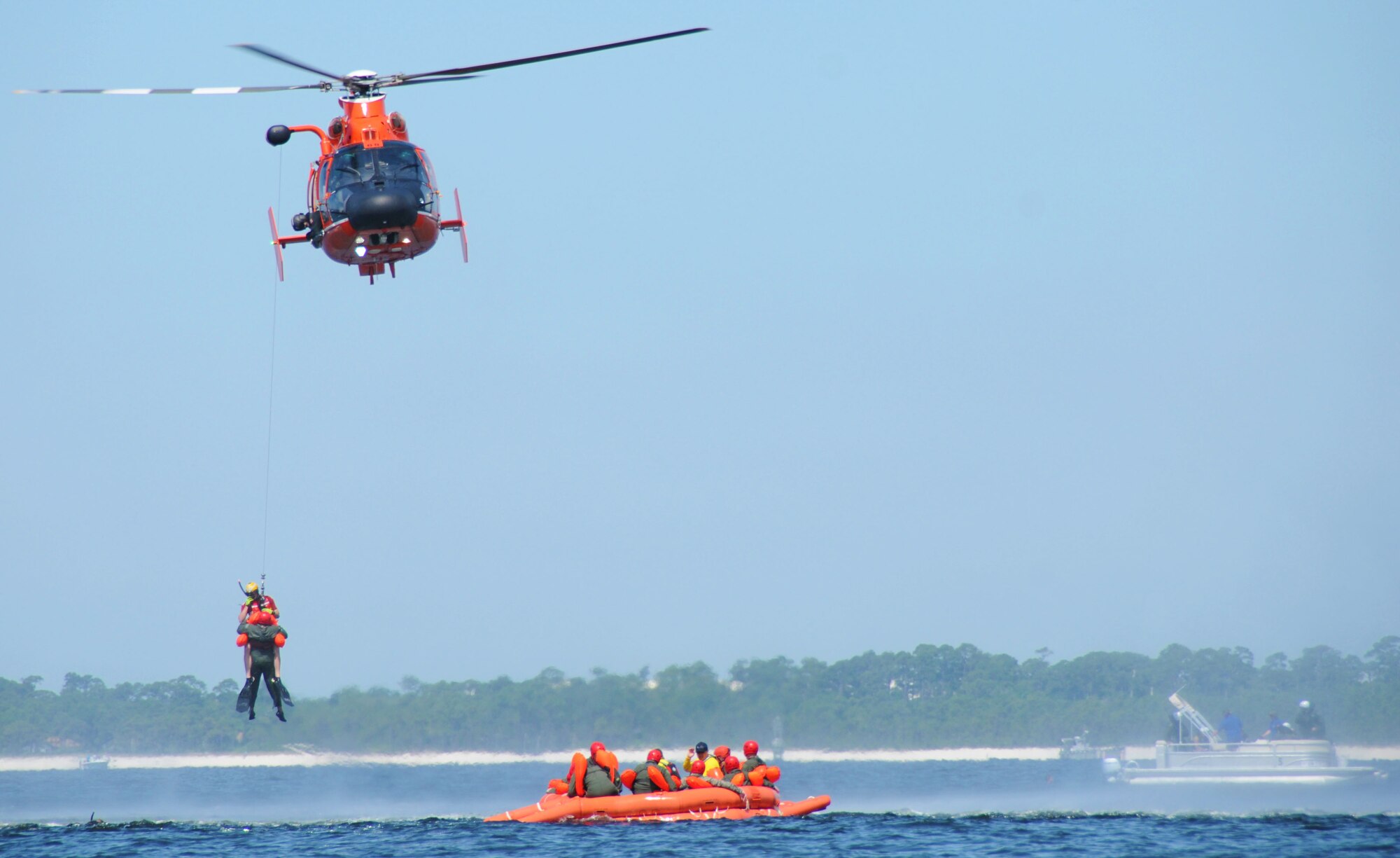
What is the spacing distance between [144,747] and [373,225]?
83.0 m

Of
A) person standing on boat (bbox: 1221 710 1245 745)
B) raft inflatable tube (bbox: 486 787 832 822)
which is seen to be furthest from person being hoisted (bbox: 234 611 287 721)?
person standing on boat (bbox: 1221 710 1245 745)

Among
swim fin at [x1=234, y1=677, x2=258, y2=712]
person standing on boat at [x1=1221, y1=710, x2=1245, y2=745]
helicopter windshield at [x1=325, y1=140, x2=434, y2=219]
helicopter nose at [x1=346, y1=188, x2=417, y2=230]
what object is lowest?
person standing on boat at [x1=1221, y1=710, x2=1245, y2=745]

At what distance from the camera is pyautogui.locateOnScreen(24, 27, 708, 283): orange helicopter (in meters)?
22.8

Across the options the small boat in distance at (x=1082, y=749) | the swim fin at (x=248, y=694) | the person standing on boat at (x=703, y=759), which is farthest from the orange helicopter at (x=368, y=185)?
the small boat in distance at (x=1082, y=749)

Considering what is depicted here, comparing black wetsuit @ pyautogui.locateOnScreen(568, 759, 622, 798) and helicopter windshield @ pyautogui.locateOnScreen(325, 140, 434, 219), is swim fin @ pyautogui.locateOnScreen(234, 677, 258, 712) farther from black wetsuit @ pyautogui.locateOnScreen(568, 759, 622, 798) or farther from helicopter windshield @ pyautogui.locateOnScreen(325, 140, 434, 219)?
black wetsuit @ pyautogui.locateOnScreen(568, 759, 622, 798)

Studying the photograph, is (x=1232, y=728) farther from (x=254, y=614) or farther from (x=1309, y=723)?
(x=254, y=614)

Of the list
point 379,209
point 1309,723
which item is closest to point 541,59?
point 379,209

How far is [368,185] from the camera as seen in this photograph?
23.0 m

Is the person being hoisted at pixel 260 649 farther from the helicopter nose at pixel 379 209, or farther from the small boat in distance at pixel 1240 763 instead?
the small boat in distance at pixel 1240 763

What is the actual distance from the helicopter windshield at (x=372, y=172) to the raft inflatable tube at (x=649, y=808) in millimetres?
13089

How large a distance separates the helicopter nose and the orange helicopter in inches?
0.4

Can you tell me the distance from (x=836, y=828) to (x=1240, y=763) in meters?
17.6

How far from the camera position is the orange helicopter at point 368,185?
74.9 ft

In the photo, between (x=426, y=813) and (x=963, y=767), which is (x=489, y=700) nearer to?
(x=963, y=767)
